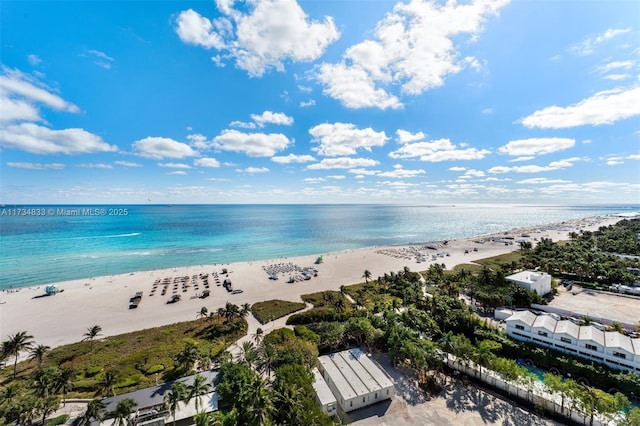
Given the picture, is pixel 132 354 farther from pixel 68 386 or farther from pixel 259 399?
pixel 259 399

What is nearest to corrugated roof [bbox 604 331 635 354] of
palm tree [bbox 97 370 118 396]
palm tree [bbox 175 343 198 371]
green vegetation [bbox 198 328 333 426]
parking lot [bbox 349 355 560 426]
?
A: parking lot [bbox 349 355 560 426]

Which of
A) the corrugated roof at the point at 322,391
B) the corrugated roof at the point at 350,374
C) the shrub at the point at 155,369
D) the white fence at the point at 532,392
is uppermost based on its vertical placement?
the corrugated roof at the point at 350,374

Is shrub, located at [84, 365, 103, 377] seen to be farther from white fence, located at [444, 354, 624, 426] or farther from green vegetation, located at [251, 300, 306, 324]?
white fence, located at [444, 354, 624, 426]

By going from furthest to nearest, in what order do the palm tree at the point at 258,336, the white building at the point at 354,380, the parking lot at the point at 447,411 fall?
the palm tree at the point at 258,336
the white building at the point at 354,380
the parking lot at the point at 447,411

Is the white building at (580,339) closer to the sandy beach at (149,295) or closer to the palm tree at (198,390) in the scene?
the sandy beach at (149,295)

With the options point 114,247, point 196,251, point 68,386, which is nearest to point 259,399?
point 68,386

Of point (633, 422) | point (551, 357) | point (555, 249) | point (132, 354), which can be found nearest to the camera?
point (633, 422)

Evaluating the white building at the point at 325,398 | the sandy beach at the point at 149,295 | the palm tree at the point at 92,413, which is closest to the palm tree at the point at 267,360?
the white building at the point at 325,398
